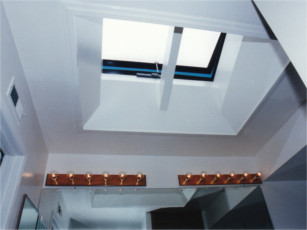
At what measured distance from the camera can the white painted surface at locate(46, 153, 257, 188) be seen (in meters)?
2.65

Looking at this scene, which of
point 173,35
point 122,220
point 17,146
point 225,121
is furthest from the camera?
point 225,121

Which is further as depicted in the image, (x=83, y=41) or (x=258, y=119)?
(x=258, y=119)

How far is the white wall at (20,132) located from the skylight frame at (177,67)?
1.01 meters

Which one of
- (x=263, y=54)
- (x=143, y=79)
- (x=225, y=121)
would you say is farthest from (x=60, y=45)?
(x=225, y=121)

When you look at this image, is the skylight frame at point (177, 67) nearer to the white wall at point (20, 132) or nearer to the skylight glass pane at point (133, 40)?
the skylight glass pane at point (133, 40)

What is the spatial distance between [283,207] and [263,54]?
1.79m

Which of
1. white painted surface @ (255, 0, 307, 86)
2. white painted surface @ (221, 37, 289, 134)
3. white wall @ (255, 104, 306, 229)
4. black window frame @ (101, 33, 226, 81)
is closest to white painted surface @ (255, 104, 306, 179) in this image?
white wall @ (255, 104, 306, 229)

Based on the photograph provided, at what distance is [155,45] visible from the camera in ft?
9.00

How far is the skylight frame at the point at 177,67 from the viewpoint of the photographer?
276 centimetres

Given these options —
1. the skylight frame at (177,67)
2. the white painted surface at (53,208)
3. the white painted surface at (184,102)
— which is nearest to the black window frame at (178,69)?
the skylight frame at (177,67)

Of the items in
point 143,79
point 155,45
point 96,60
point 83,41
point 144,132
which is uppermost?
point 155,45

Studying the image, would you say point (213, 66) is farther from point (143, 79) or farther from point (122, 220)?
point (122, 220)

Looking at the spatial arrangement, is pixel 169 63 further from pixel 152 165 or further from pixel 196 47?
pixel 152 165

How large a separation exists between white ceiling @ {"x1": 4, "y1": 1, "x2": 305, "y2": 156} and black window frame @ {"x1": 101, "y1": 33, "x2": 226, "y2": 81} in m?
0.21
